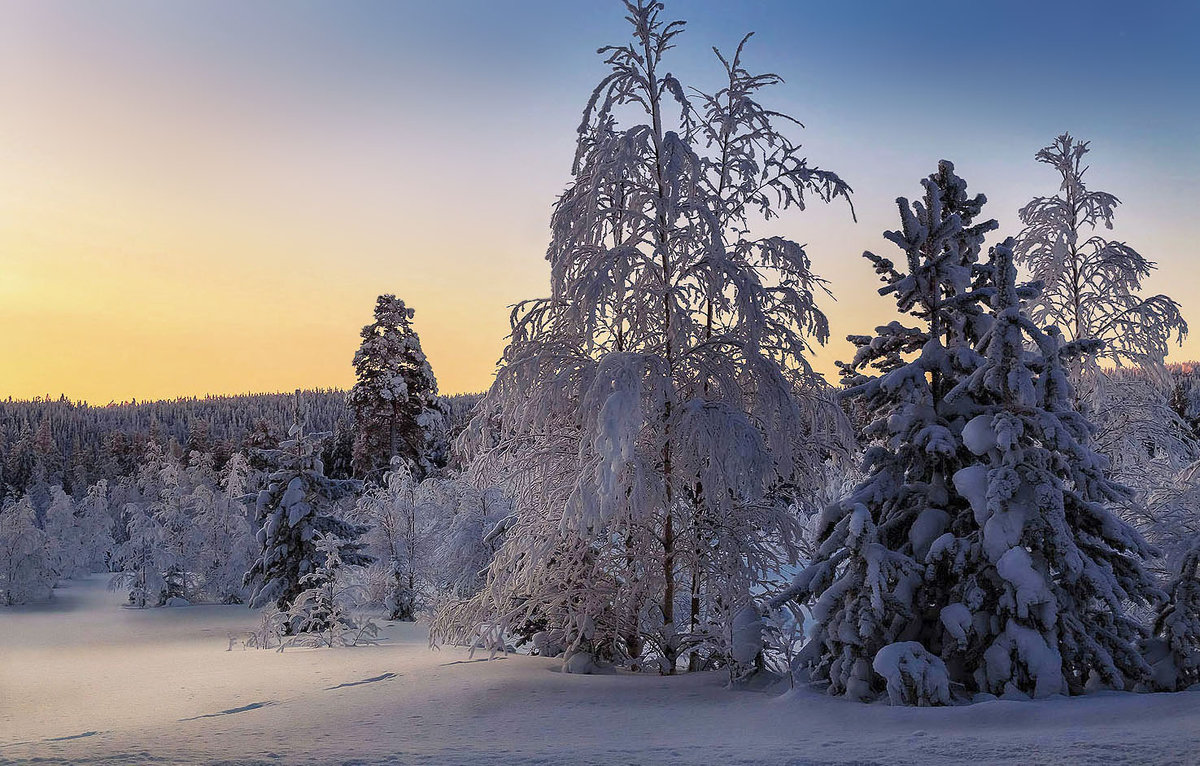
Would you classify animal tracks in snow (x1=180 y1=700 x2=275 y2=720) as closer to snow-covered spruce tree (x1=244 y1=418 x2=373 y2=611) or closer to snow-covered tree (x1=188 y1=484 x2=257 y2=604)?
snow-covered spruce tree (x1=244 y1=418 x2=373 y2=611)

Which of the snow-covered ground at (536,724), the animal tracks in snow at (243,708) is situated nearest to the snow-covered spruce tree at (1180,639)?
the snow-covered ground at (536,724)

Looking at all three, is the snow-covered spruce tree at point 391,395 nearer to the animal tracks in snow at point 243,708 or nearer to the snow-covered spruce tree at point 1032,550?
the animal tracks in snow at point 243,708

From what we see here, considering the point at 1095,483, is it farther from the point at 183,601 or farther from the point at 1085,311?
the point at 183,601

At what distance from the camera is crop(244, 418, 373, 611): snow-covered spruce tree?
24453 mm

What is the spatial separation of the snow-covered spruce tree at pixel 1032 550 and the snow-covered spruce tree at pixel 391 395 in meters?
38.0

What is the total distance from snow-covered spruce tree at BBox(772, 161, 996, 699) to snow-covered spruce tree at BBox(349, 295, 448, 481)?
122ft

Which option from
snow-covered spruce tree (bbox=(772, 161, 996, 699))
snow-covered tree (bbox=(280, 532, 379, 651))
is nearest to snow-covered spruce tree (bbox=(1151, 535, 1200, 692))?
snow-covered spruce tree (bbox=(772, 161, 996, 699))

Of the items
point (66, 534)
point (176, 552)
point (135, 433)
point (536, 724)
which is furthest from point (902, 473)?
point (135, 433)

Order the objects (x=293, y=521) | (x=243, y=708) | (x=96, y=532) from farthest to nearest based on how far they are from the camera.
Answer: (x=96, y=532), (x=293, y=521), (x=243, y=708)

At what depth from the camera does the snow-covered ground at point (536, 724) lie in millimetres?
5793

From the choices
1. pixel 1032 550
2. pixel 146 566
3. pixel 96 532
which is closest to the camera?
pixel 1032 550

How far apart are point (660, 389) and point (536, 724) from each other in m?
3.83

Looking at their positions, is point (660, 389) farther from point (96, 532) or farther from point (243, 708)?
point (96, 532)

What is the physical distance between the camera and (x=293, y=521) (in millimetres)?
24188
